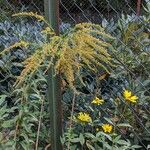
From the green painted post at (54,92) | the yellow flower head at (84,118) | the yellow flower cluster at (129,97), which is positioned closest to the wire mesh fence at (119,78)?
the yellow flower cluster at (129,97)

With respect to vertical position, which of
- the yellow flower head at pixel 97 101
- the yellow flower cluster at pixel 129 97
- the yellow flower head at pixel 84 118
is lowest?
the yellow flower head at pixel 84 118

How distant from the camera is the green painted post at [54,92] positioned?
2.06 meters

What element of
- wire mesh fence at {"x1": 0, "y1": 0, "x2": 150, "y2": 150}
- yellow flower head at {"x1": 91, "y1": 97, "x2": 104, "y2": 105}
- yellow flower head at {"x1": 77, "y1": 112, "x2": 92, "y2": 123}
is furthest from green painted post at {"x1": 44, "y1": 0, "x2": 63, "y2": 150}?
yellow flower head at {"x1": 91, "y1": 97, "x2": 104, "y2": 105}

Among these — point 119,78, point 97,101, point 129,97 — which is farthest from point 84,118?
point 119,78

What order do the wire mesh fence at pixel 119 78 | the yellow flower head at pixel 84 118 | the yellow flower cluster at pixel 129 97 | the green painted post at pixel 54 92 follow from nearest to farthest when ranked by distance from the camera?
1. the green painted post at pixel 54 92
2. the yellow flower head at pixel 84 118
3. the yellow flower cluster at pixel 129 97
4. the wire mesh fence at pixel 119 78

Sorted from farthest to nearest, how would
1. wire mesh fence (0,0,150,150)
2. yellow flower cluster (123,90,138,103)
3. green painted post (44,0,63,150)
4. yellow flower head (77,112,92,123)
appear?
wire mesh fence (0,0,150,150) → yellow flower cluster (123,90,138,103) → yellow flower head (77,112,92,123) → green painted post (44,0,63,150)

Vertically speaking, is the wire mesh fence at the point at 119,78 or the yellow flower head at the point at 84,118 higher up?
the wire mesh fence at the point at 119,78

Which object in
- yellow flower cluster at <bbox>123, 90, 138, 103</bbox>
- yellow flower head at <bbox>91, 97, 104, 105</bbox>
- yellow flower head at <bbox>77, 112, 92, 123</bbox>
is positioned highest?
yellow flower head at <bbox>91, 97, 104, 105</bbox>

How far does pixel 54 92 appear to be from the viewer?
7.05 ft

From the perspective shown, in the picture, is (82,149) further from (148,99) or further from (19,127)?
(148,99)

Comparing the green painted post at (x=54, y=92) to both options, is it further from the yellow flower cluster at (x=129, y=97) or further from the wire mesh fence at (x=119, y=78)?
the yellow flower cluster at (x=129, y=97)

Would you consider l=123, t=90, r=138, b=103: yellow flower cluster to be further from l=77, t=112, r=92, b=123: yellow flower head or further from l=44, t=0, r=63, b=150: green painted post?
l=44, t=0, r=63, b=150: green painted post

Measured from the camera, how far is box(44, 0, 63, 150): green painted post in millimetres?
2057

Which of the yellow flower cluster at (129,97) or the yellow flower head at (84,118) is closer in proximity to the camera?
the yellow flower head at (84,118)
